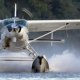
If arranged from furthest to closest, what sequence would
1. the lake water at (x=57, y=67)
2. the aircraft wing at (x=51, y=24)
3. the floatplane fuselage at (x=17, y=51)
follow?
the aircraft wing at (x=51, y=24), the floatplane fuselage at (x=17, y=51), the lake water at (x=57, y=67)

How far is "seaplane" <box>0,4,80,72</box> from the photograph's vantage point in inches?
999

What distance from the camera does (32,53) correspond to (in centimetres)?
2639

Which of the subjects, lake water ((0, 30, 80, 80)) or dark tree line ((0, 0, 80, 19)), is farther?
dark tree line ((0, 0, 80, 19))

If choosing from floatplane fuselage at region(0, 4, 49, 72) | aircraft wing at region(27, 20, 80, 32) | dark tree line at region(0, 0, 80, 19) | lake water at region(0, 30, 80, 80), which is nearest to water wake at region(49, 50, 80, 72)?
lake water at region(0, 30, 80, 80)

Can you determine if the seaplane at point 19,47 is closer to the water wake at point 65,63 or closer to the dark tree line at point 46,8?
the water wake at point 65,63

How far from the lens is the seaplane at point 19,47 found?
2538cm

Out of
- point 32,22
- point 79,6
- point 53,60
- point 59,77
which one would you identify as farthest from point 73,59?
point 79,6

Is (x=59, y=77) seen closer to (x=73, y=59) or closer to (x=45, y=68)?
(x=45, y=68)

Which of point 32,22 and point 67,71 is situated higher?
point 32,22

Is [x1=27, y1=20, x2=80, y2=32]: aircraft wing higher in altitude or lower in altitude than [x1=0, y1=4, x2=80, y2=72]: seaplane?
higher

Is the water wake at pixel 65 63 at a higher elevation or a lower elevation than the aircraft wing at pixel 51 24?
lower

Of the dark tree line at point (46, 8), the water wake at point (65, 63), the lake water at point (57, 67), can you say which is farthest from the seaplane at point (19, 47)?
the dark tree line at point (46, 8)

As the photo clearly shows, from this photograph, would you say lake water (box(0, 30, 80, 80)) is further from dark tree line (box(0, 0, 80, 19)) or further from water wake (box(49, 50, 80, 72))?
dark tree line (box(0, 0, 80, 19))

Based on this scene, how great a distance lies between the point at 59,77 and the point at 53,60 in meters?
6.85
